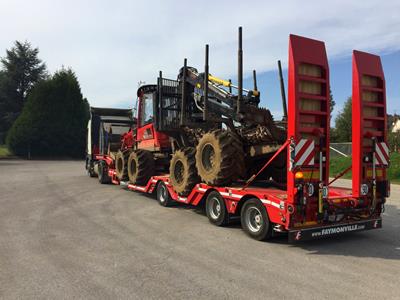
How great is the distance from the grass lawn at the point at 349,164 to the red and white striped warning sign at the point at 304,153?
13218mm

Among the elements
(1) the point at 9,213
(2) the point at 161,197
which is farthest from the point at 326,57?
(1) the point at 9,213

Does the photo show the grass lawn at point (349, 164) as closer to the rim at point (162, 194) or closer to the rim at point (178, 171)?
the rim at point (162, 194)

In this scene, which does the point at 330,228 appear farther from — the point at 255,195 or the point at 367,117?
the point at 367,117

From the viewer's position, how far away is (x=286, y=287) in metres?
4.65

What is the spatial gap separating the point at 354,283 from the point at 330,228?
5.70ft

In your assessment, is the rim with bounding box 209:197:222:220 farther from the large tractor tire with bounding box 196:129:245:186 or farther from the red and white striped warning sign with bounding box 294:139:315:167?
the red and white striped warning sign with bounding box 294:139:315:167

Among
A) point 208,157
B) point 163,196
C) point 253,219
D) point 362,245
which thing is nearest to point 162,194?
point 163,196

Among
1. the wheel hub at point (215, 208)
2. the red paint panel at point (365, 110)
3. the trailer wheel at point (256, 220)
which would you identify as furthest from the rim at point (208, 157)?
the red paint panel at point (365, 110)

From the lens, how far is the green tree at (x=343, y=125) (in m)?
36.2

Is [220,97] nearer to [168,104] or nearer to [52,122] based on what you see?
[168,104]

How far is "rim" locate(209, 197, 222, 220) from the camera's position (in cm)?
809

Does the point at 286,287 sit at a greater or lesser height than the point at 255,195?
lesser

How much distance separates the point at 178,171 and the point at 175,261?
4.20 meters

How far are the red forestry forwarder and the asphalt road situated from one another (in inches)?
17.5
